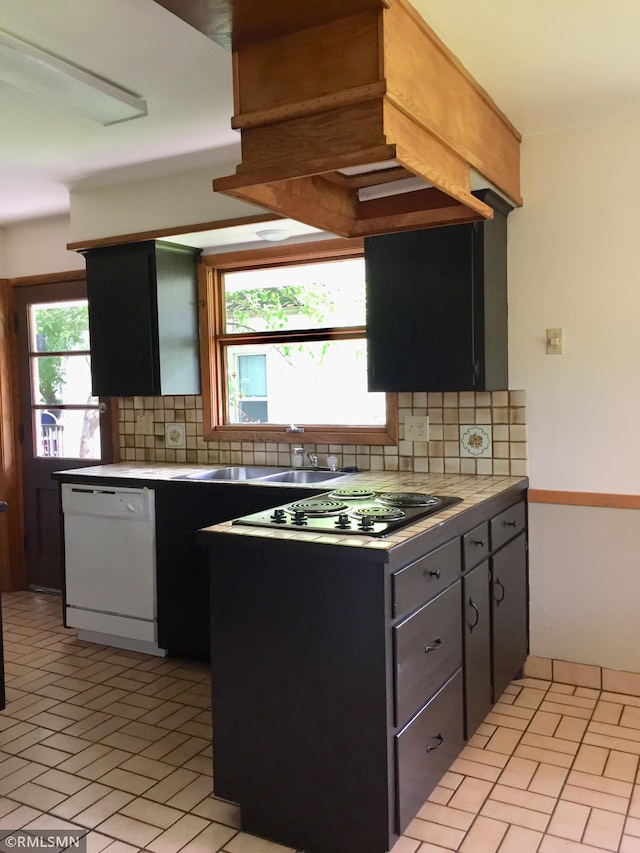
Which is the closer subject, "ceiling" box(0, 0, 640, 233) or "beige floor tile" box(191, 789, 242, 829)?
"ceiling" box(0, 0, 640, 233)

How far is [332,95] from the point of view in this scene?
184cm

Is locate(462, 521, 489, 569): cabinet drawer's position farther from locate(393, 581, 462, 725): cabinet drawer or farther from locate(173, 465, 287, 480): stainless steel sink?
locate(173, 465, 287, 480): stainless steel sink

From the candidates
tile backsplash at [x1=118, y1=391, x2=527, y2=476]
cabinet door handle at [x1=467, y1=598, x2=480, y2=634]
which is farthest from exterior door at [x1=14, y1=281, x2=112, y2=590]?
cabinet door handle at [x1=467, y1=598, x2=480, y2=634]

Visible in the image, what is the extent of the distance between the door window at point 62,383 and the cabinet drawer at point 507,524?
2.61m

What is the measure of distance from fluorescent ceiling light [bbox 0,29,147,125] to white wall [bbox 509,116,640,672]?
5.46ft

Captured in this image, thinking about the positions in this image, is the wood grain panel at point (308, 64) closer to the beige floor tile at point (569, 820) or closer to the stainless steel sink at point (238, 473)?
the stainless steel sink at point (238, 473)

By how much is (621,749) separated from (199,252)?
120 inches

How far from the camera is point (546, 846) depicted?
2.02m

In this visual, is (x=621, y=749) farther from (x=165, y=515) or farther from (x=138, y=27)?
(x=138, y=27)

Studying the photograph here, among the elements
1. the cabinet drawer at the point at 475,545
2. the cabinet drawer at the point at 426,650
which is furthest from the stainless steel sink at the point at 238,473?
the cabinet drawer at the point at 426,650

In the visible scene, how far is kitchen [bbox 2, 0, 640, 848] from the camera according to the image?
2953 mm

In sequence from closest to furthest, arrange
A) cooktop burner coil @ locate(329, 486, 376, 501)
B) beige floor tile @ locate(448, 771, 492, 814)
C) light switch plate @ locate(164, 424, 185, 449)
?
beige floor tile @ locate(448, 771, 492, 814), cooktop burner coil @ locate(329, 486, 376, 501), light switch plate @ locate(164, 424, 185, 449)

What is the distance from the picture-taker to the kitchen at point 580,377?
2953 mm

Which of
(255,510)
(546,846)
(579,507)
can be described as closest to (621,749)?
(546,846)
